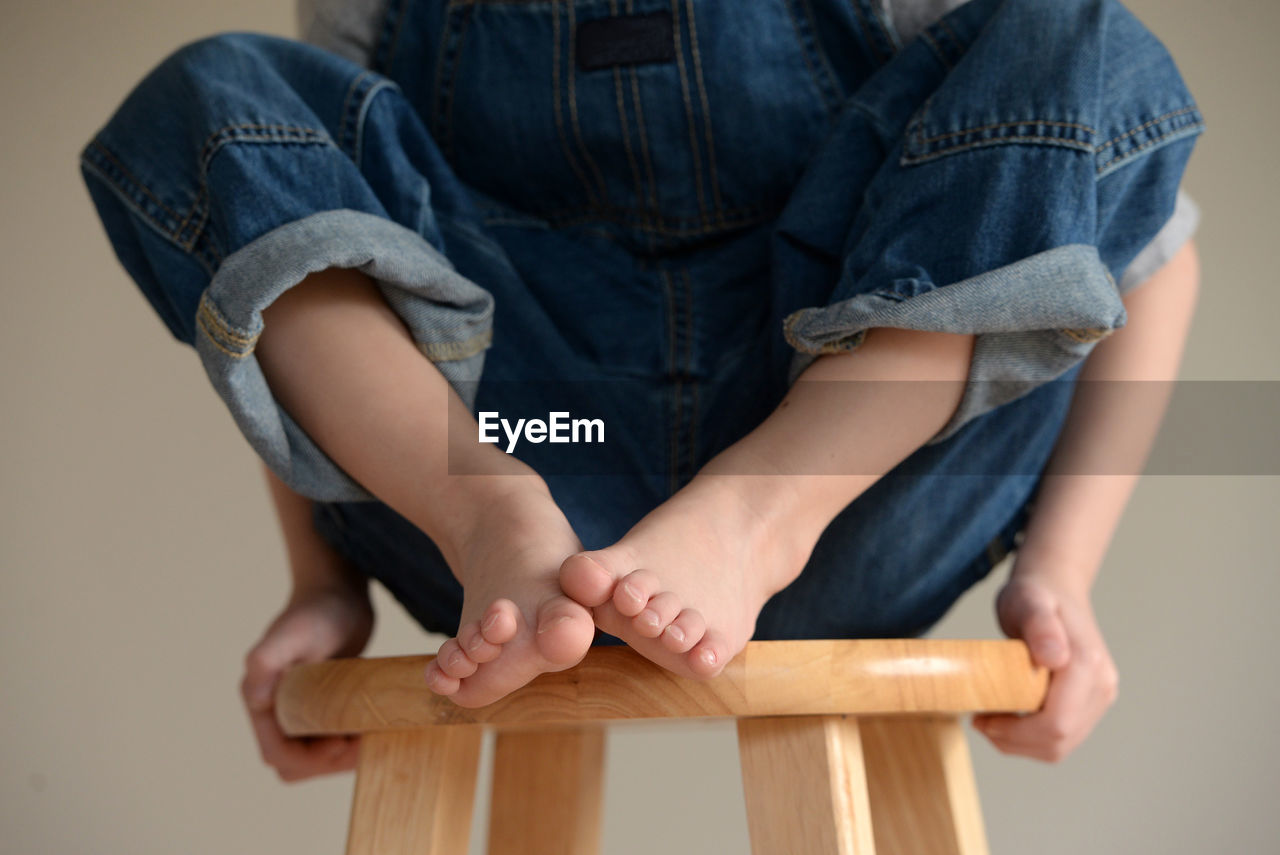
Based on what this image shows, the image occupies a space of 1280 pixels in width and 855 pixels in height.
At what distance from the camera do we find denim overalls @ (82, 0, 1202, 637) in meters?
0.48

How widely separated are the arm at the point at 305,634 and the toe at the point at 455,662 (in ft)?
0.85

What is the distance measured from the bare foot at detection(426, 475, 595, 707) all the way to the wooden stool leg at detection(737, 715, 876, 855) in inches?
4.0

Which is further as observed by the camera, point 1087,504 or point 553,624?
point 1087,504

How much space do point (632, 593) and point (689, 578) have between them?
0.04 metres

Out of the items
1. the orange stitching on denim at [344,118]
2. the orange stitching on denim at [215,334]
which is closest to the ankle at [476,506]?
the orange stitching on denim at [215,334]

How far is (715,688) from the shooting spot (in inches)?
16.8

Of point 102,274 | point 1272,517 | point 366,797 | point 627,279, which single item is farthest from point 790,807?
point 102,274

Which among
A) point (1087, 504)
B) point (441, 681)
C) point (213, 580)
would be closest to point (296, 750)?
point (441, 681)

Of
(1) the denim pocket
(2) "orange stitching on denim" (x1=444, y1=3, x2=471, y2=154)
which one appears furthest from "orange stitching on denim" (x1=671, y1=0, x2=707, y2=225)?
(2) "orange stitching on denim" (x1=444, y1=3, x2=471, y2=154)

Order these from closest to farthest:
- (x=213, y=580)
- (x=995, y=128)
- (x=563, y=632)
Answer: (x=563, y=632) < (x=995, y=128) < (x=213, y=580)

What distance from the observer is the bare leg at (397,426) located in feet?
1.50

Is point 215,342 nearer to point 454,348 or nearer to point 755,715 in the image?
point 454,348

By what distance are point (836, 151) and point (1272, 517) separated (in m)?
0.71

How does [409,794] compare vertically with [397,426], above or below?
below
